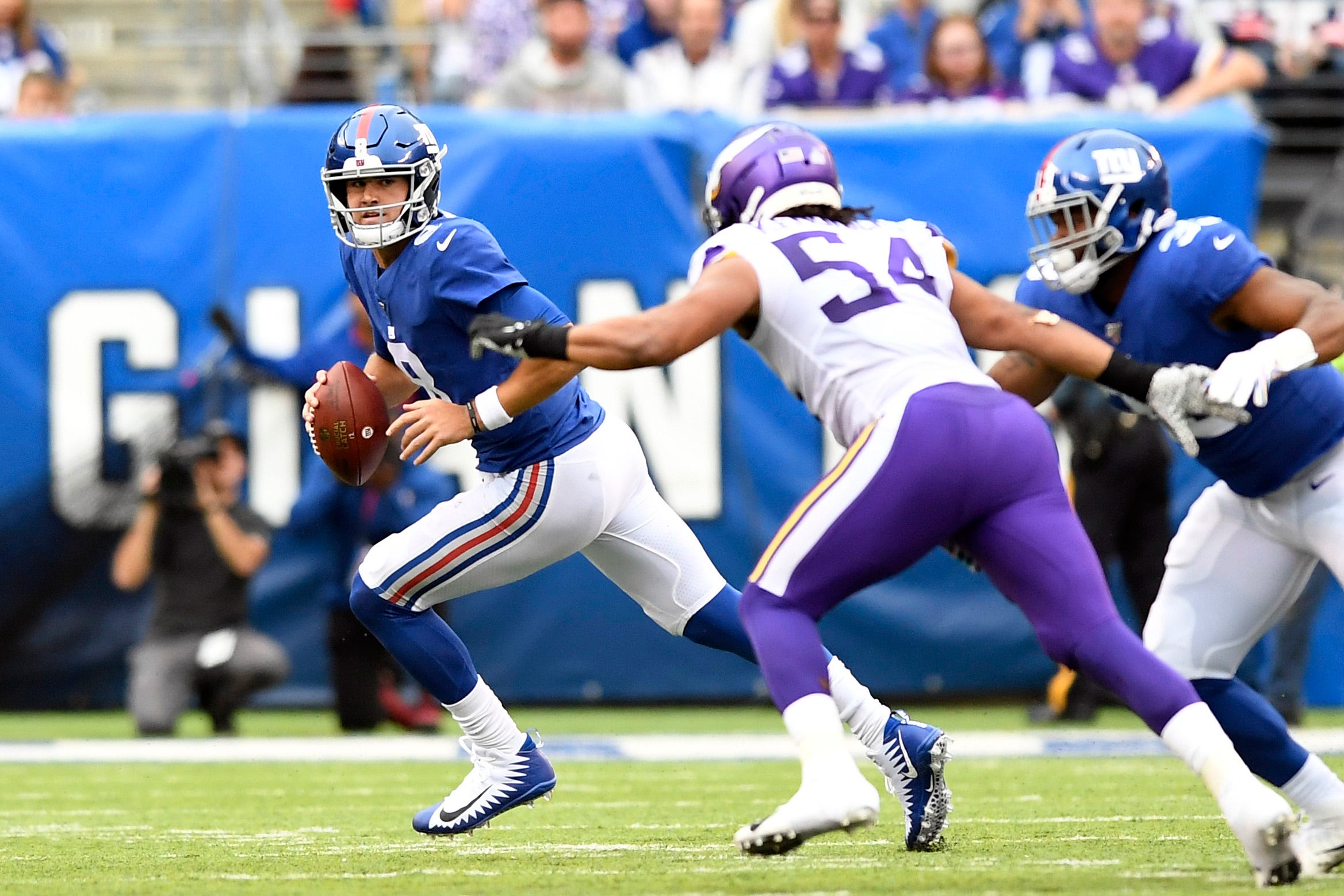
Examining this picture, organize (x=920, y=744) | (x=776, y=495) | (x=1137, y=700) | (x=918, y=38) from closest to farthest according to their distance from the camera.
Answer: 1. (x=1137, y=700)
2. (x=920, y=744)
3. (x=776, y=495)
4. (x=918, y=38)

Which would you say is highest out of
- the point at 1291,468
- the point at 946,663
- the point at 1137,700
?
the point at 1291,468

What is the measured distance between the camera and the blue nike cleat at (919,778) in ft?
13.6

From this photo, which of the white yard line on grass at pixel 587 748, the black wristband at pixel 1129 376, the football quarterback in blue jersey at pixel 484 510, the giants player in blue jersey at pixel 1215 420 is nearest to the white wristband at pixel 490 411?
the football quarterback in blue jersey at pixel 484 510

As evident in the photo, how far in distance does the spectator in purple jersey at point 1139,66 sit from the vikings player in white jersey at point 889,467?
5620mm

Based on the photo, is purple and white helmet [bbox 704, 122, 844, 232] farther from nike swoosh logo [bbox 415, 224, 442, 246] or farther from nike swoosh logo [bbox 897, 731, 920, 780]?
nike swoosh logo [bbox 897, 731, 920, 780]

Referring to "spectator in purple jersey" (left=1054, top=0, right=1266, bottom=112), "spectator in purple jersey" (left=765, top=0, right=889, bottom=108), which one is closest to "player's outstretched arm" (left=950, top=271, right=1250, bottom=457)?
"spectator in purple jersey" (left=765, top=0, right=889, bottom=108)

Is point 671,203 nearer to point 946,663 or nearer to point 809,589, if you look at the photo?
point 946,663

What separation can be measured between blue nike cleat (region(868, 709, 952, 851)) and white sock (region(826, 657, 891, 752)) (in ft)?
0.09

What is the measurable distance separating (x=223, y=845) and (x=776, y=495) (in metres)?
4.48

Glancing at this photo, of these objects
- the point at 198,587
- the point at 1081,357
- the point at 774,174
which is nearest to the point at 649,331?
the point at 774,174

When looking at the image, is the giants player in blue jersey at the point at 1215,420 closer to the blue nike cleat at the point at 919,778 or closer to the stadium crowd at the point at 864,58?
the blue nike cleat at the point at 919,778

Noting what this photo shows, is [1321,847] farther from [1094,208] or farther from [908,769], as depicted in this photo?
[1094,208]

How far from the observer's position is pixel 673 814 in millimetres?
4996

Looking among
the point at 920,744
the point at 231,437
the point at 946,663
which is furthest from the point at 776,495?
the point at 920,744
